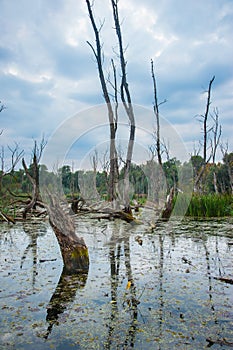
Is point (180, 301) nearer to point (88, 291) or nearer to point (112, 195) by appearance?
point (88, 291)

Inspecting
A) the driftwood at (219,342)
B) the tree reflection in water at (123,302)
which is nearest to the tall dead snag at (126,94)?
the tree reflection in water at (123,302)

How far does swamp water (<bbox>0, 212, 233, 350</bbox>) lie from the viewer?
1513 mm

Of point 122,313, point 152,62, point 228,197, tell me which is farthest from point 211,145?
point 122,313

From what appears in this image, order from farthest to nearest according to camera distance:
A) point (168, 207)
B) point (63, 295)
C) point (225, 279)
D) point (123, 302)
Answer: point (168, 207) < point (225, 279) < point (63, 295) < point (123, 302)

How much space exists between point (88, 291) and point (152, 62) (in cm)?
1051

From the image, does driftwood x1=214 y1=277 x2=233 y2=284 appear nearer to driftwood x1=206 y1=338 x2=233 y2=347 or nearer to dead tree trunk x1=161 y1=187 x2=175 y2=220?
driftwood x1=206 y1=338 x2=233 y2=347

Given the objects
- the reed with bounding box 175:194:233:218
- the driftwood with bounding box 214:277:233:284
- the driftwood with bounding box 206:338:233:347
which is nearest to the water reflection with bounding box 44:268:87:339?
the driftwood with bounding box 206:338:233:347

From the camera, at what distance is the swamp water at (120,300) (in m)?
1.51

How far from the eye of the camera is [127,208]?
269 inches

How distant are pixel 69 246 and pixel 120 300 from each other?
1.04 meters

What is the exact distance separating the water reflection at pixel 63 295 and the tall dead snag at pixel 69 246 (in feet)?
0.32

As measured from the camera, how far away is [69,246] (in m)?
2.91

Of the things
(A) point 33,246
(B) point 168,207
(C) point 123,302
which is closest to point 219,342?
(C) point 123,302

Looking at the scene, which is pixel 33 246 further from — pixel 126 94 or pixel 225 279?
pixel 126 94
